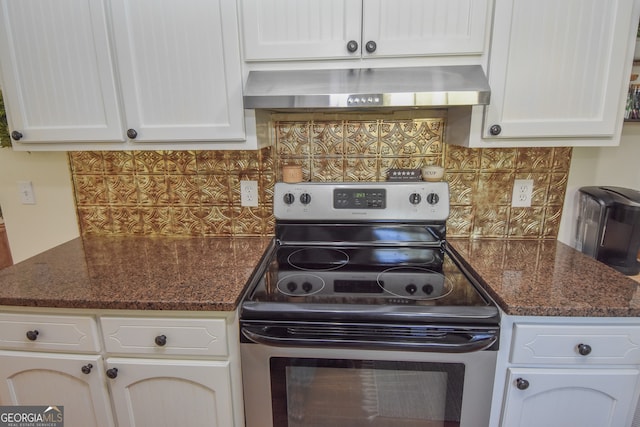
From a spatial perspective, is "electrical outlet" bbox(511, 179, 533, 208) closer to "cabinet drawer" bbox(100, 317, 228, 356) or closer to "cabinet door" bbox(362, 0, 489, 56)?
"cabinet door" bbox(362, 0, 489, 56)

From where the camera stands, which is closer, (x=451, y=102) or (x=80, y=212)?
(x=451, y=102)

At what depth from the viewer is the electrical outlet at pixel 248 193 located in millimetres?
1636

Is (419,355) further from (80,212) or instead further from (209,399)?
(80,212)

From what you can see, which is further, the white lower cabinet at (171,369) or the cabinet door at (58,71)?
the cabinet door at (58,71)

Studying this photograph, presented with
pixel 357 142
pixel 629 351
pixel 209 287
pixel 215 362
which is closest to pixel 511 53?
pixel 357 142

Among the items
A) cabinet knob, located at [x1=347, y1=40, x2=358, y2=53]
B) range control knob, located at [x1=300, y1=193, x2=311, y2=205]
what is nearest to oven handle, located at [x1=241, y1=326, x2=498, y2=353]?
range control knob, located at [x1=300, y1=193, x2=311, y2=205]

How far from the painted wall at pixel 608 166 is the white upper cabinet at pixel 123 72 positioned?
57.6 inches

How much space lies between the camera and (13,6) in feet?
4.04

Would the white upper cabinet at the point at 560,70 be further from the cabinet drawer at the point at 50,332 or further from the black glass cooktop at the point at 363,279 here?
the cabinet drawer at the point at 50,332

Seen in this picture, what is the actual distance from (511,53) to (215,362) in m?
1.43

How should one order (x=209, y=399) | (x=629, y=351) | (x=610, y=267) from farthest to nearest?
(x=610, y=267) < (x=209, y=399) < (x=629, y=351)

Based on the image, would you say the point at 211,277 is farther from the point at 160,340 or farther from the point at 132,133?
the point at 132,133

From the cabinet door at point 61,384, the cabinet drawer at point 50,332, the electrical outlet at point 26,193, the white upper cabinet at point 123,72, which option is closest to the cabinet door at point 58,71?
the white upper cabinet at point 123,72
